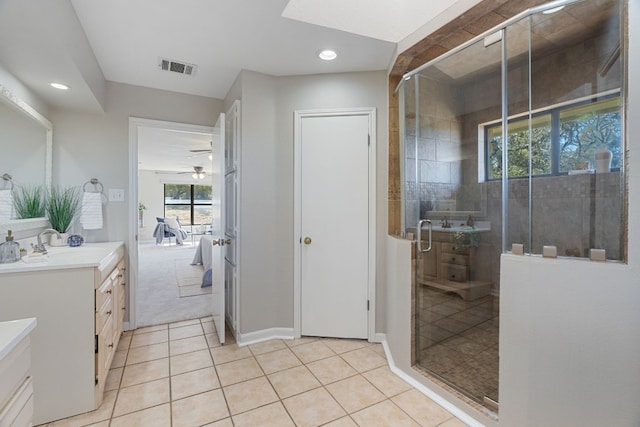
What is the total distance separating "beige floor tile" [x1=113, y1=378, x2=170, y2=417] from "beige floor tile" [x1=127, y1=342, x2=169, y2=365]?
38cm

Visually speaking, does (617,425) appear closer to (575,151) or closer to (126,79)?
(575,151)

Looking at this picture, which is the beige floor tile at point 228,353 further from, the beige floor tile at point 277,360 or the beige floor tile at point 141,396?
the beige floor tile at point 141,396

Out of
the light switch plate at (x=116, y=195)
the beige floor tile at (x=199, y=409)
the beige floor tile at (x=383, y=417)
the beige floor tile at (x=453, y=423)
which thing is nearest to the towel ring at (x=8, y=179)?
the light switch plate at (x=116, y=195)

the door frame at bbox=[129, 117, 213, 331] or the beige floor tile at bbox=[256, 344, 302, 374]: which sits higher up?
the door frame at bbox=[129, 117, 213, 331]

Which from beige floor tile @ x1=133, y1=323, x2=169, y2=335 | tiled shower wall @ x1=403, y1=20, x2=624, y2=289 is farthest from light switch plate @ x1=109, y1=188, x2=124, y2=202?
tiled shower wall @ x1=403, y1=20, x2=624, y2=289

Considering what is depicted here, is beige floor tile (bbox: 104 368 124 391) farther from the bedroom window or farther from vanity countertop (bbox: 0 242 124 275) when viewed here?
the bedroom window

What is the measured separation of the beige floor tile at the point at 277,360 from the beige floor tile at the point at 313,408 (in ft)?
1.16

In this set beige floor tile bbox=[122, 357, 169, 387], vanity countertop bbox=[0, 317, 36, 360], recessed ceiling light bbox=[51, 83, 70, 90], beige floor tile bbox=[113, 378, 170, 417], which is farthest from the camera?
recessed ceiling light bbox=[51, 83, 70, 90]

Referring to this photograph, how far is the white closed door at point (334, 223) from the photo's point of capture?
2.58 metres

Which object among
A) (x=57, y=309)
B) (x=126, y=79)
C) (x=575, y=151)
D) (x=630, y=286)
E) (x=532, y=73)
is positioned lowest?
(x=57, y=309)

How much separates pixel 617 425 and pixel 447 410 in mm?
775

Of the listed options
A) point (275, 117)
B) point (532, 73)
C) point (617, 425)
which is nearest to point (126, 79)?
point (275, 117)

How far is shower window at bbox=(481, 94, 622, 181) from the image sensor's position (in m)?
1.42

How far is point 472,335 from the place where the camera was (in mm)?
2420
